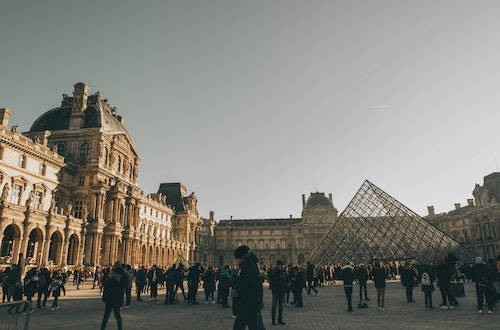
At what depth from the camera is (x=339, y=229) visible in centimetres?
3838

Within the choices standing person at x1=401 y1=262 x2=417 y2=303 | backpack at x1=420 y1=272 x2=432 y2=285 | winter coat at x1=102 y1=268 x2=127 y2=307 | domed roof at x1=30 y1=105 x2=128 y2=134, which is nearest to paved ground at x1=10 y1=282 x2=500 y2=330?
backpack at x1=420 y1=272 x2=432 y2=285

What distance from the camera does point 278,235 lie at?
8862 centimetres

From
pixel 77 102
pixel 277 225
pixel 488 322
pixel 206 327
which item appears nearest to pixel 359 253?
pixel 488 322

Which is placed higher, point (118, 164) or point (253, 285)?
point (118, 164)

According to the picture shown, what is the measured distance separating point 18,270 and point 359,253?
30591mm

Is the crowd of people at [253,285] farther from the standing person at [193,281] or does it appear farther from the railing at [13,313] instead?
the railing at [13,313]

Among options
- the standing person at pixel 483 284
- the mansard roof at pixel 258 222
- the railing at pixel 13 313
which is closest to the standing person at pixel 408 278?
the standing person at pixel 483 284

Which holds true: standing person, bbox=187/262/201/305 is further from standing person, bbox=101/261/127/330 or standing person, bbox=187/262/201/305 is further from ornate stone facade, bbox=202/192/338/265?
ornate stone facade, bbox=202/192/338/265

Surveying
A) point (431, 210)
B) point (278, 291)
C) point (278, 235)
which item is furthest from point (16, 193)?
point (431, 210)

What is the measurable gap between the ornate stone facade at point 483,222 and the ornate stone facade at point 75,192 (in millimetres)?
54490

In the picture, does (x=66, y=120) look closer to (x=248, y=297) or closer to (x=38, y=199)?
(x=38, y=199)

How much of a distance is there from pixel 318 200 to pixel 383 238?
51326 mm

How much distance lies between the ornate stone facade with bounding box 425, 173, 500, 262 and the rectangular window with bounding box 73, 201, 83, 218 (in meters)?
64.7

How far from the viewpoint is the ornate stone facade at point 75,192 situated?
29906mm
